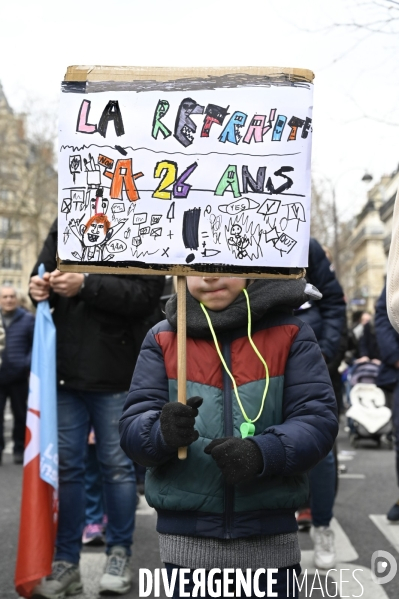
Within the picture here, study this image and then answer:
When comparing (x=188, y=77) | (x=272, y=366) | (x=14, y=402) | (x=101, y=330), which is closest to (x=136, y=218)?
(x=188, y=77)

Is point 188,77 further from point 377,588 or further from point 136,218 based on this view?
point 377,588

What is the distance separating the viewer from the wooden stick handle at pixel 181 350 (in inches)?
104

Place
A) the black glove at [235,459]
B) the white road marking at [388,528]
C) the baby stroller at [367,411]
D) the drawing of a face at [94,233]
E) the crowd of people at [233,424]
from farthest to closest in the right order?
1. the baby stroller at [367,411]
2. the white road marking at [388,528]
3. the drawing of a face at [94,233]
4. the crowd of people at [233,424]
5. the black glove at [235,459]

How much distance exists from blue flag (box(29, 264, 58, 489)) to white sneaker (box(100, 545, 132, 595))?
0.47 metres

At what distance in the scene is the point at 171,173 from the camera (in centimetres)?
281

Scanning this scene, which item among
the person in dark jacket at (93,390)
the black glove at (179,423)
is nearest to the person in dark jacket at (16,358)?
the person in dark jacket at (93,390)

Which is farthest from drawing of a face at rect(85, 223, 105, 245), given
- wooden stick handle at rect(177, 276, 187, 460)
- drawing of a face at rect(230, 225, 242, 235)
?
drawing of a face at rect(230, 225, 242, 235)

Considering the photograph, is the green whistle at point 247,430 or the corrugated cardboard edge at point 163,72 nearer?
the green whistle at point 247,430

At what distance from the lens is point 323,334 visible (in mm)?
4949

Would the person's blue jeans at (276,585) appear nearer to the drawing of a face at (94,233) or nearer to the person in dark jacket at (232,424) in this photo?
the person in dark jacket at (232,424)

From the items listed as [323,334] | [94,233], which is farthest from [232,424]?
[323,334]

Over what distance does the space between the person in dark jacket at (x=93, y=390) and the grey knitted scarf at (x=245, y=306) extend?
4.31ft

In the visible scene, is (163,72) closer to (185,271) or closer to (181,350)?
(185,271)

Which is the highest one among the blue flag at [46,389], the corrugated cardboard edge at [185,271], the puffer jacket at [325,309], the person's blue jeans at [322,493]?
the corrugated cardboard edge at [185,271]
